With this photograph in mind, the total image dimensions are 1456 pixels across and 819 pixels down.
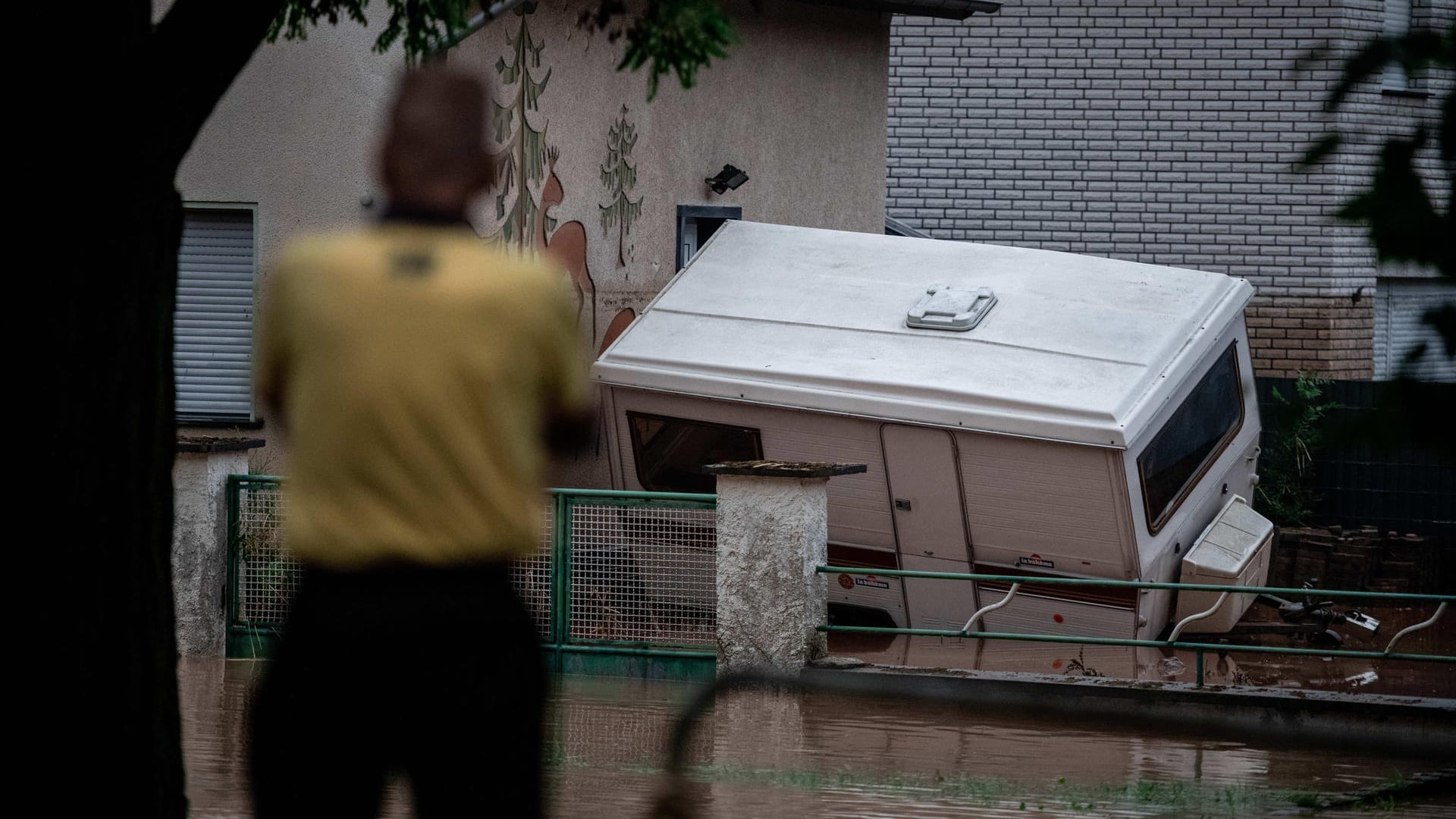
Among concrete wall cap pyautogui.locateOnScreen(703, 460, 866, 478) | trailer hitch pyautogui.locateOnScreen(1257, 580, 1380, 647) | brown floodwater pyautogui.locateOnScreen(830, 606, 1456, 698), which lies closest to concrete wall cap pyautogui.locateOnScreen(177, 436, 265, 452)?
concrete wall cap pyautogui.locateOnScreen(703, 460, 866, 478)

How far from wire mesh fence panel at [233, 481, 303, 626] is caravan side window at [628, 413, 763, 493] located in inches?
92.6

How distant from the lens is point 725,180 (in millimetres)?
15883

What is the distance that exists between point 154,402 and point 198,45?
1.06 meters

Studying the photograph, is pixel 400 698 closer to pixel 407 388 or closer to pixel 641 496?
pixel 407 388

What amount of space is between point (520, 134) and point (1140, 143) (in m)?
8.26

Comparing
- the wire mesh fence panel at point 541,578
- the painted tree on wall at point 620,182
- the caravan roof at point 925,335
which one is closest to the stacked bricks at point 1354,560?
the caravan roof at point 925,335

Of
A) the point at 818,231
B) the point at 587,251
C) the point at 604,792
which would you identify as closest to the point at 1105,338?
the point at 818,231

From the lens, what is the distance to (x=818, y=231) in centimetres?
1401

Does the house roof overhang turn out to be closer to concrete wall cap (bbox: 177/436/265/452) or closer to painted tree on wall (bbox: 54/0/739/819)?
concrete wall cap (bbox: 177/436/265/452)

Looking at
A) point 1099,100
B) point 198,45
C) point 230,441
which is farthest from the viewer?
point 1099,100

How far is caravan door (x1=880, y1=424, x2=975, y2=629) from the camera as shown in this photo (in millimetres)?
11672

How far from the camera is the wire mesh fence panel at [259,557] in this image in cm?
1186

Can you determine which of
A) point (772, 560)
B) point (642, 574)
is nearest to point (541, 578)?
point (642, 574)

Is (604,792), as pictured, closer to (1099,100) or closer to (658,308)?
(658,308)
